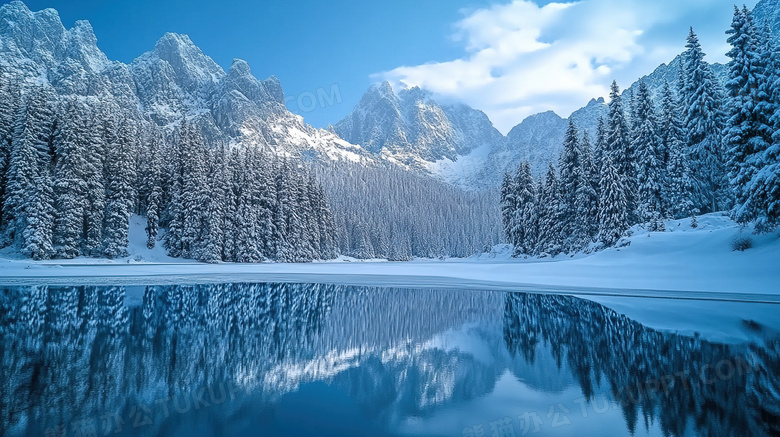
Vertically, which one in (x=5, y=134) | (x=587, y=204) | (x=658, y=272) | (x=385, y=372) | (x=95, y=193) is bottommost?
(x=385, y=372)

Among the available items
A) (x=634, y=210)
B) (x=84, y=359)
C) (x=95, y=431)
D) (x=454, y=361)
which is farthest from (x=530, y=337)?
(x=634, y=210)

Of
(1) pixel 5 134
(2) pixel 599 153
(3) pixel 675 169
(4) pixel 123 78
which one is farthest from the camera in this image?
(4) pixel 123 78

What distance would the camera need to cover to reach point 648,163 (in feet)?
116

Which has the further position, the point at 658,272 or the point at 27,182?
the point at 27,182

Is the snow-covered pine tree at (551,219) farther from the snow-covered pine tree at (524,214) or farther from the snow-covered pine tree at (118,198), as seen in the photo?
the snow-covered pine tree at (118,198)

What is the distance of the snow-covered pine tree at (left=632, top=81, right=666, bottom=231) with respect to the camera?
35031mm

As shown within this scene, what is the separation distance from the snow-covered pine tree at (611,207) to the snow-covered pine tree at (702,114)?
6517 mm

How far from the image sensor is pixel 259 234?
52969mm

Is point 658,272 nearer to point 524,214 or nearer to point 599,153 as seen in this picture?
point 599,153

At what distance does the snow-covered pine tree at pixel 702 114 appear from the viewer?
3272cm

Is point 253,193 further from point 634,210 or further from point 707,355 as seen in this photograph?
point 707,355

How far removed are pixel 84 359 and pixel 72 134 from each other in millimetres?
44143

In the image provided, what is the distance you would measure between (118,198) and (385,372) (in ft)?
153

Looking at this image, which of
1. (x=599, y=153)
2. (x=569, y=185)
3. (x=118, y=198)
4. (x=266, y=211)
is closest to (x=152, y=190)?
(x=118, y=198)
